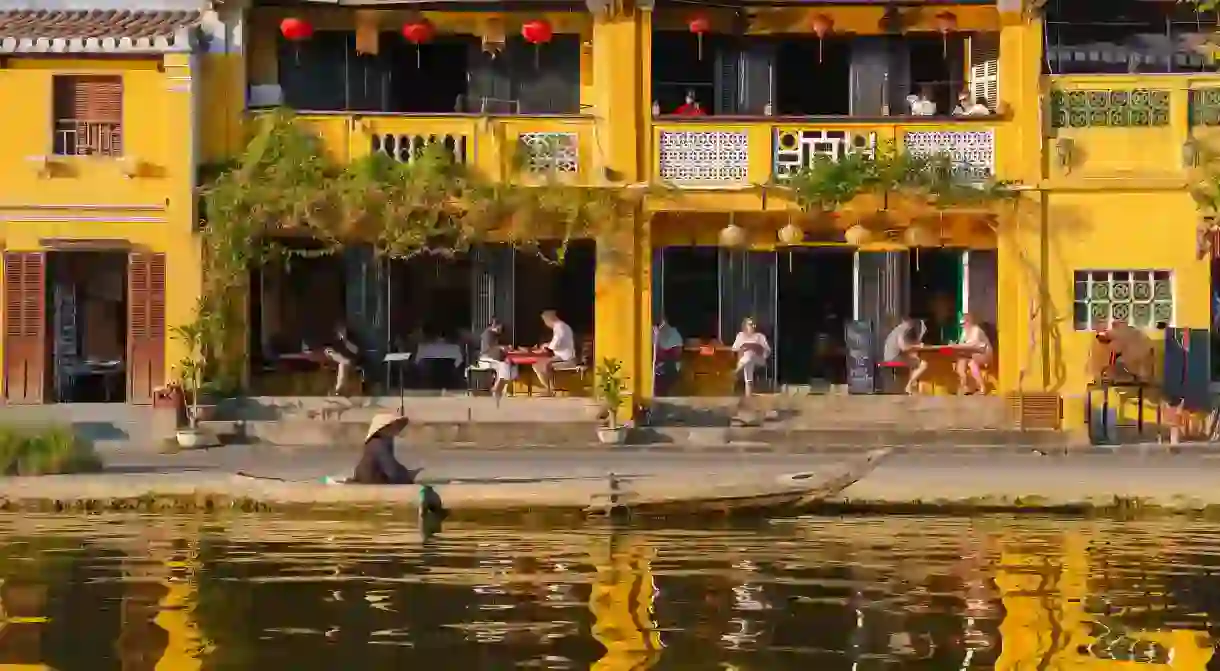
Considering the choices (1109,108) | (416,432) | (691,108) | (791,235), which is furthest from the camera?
(691,108)

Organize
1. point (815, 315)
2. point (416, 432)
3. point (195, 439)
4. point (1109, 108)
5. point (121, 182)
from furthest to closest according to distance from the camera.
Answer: point (815, 315) → point (1109, 108) → point (121, 182) → point (416, 432) → point (195, 439)

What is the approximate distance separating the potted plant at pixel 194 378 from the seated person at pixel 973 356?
9794 millimetres

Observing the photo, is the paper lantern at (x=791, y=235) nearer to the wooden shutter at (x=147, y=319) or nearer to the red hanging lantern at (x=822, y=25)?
the red hanging lantern at (x=822, y=25)

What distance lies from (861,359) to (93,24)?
11.1 meters

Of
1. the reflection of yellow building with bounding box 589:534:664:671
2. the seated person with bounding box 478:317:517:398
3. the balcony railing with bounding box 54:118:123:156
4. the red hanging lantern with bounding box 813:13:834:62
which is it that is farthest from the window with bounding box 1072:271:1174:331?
the balcony railing with bounding box 54:118:123:156

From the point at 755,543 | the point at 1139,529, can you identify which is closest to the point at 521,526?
the point at 755,543

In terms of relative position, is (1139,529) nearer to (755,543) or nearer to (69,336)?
(755,543)

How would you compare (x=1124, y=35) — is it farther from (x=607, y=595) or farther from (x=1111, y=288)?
(x=607, y=595)

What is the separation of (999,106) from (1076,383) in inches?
150

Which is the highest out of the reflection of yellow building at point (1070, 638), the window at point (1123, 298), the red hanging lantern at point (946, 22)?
the red hanging lantern at point (946, 22)

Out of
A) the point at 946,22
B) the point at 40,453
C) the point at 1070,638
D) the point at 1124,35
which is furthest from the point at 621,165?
the point at 1070,638

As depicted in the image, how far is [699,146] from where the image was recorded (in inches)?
1147

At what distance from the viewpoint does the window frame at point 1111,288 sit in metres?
29.0

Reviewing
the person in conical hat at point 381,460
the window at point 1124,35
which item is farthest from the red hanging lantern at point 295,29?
the window at point 1124,35
